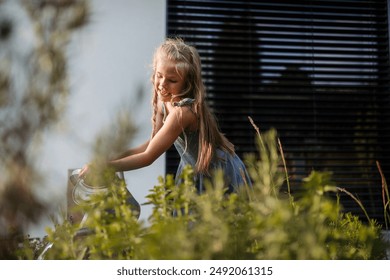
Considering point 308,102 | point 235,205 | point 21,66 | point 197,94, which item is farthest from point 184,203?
→ point 308,102

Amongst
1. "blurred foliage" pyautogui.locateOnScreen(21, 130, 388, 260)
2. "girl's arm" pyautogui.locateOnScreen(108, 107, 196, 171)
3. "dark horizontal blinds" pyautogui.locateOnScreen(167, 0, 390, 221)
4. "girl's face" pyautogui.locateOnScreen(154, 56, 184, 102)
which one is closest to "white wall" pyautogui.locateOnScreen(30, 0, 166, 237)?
"dark horizontal blinds" pyautogui.locateOnScreen(167, 0, 390, 221)

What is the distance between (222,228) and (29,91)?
1.14 metres

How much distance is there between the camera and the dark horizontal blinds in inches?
98.3

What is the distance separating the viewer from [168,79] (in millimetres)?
1422

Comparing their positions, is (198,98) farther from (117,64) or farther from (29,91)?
(117,64)

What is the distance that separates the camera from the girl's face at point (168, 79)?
1.41 m

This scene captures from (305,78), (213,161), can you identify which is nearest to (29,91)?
(213,161)

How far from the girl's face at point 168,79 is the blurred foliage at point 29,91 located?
296mm

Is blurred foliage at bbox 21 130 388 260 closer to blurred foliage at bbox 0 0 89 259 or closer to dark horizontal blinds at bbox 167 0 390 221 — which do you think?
blurred foliage at bbox 0 0 89 259

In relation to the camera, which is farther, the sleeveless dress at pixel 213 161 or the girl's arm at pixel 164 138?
the sleeveless dress at pixel 213 161

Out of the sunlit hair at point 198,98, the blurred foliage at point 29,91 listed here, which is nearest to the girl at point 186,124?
the sunlit hair at point 198,98

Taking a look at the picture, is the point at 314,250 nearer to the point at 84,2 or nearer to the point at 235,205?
the point at 235,205

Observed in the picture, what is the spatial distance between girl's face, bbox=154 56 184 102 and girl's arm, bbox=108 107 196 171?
12cm

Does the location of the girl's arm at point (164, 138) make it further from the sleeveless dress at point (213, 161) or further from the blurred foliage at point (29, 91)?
the blurred foliage at point (29, 91)
